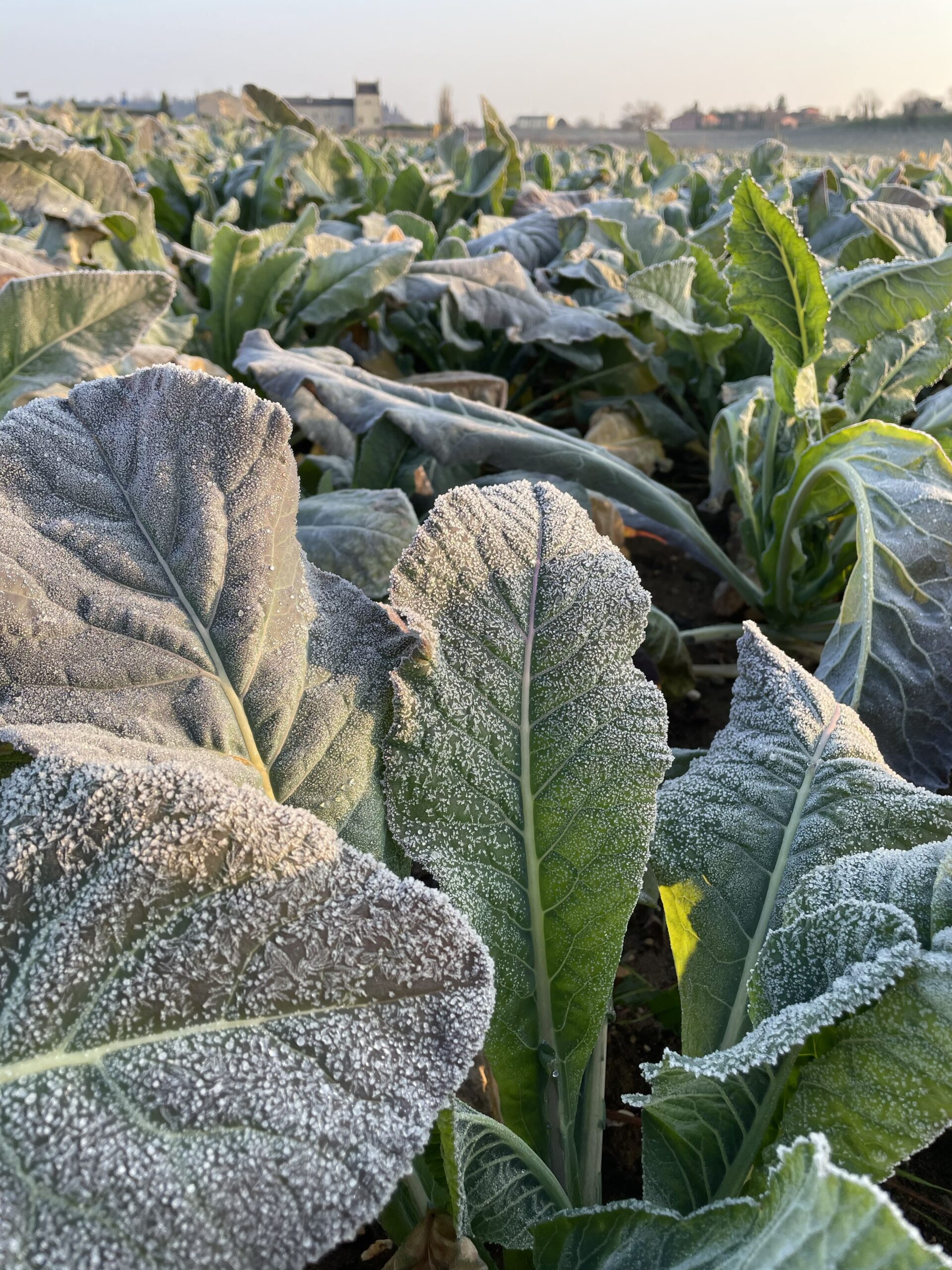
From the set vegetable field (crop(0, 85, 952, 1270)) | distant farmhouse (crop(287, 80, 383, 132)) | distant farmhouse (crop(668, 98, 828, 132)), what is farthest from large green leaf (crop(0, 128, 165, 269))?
distant farmhouse (crop(668, 98, 828, 132))

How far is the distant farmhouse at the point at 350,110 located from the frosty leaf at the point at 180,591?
60.5ft

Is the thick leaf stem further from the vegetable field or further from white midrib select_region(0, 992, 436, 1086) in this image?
white midrib select_region(0, 992, 436, 1086)

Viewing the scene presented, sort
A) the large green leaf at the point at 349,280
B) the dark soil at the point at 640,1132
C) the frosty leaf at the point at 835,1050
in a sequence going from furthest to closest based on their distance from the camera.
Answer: the large green leaf at the point at 349,280 < the dark soil at the point at 640,1132 < the frosty leaf at the point at 835,1050

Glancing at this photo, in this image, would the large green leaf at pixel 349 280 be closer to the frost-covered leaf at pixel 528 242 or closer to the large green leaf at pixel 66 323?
the frost-covered leaf at pixel 528 242

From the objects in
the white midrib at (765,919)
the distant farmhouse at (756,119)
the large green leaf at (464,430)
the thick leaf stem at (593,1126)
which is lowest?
the thick leaf stem at (593,1126)

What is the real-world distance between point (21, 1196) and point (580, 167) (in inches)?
392

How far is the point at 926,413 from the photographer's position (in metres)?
1.96

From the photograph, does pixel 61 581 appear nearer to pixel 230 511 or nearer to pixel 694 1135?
pixel 230 511

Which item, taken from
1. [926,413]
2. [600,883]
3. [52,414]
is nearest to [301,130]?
[926,413]

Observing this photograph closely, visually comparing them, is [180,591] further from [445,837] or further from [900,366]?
[900,366]

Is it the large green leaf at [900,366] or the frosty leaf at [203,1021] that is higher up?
the large green leaf at [900,366]

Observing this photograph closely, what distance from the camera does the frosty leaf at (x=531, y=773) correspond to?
0.86 m

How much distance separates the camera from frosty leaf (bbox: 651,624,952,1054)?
879 millimetres

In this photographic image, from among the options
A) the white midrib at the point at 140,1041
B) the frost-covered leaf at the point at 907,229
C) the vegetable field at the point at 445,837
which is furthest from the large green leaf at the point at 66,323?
the frost-covered leaf at the point at 907,229
